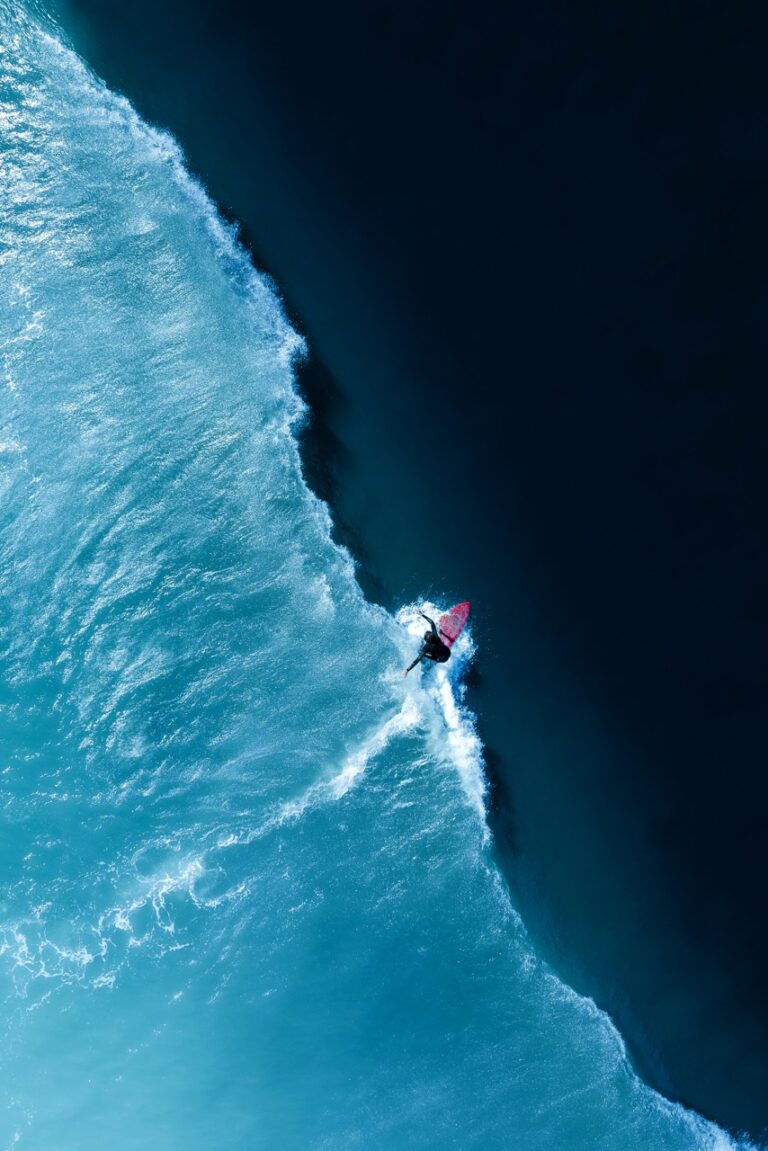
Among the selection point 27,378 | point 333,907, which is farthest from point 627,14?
point 333,907

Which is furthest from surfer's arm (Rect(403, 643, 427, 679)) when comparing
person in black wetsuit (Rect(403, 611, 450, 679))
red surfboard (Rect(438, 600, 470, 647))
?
red surfboard (Rect(438, 600, 470, 647))

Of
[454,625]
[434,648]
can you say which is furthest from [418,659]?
[454,625]

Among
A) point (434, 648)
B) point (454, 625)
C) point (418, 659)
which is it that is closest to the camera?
point (434, 648)

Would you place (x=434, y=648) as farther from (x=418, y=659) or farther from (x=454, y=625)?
(x=454, y=625)

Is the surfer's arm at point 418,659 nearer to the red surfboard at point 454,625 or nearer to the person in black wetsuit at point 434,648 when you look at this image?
the person in black wetsuit at point 434,648

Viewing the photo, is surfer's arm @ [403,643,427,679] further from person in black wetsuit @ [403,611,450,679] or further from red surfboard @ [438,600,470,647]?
red surfboard @ [438,600,470,647]

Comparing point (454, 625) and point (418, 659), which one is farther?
point (454, 625)

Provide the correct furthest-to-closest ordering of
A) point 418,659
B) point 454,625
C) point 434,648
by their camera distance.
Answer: point 454,625 < point 418,659 < point 434,648

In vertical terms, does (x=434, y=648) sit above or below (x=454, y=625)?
below

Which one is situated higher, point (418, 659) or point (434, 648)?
point (418, 659)

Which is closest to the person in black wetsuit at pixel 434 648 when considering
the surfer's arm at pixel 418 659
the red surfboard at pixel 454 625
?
the surfer's arm at pixel 418 659

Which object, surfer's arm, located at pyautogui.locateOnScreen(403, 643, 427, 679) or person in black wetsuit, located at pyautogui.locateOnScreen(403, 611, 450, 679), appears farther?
surfer's arm, located at pyautogui.locateOnScreen(403, 643, 427, 679)

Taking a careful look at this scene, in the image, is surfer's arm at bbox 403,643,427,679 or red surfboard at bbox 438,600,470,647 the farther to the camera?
red surfboard at bbox 438,600,470,647
